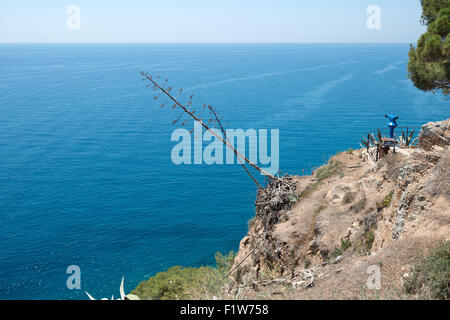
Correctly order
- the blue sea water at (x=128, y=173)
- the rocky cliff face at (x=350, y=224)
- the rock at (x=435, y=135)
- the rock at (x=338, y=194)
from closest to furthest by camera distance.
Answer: the rocky cliff face at (x=350, y=224)
the rock at (x=435, y=135)
the rock at (x=338, y=194)
the blue sea water at (x=128, y=173)

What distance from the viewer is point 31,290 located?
26203 millimetres

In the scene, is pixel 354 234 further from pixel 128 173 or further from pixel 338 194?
pixel 128 173

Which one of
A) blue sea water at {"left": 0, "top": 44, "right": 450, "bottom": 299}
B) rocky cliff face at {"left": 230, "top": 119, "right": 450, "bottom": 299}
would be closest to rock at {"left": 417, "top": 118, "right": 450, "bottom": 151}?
rocky cliff face at {"left": 230, "top": 119, "right": 450, "bottom": 299}

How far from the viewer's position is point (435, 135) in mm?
14922

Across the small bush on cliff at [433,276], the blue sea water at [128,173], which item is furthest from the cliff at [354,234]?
the blue sea water at [128,173]

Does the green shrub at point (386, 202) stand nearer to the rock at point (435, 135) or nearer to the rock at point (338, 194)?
the rock at point (338, 194)

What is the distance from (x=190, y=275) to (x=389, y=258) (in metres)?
19.8

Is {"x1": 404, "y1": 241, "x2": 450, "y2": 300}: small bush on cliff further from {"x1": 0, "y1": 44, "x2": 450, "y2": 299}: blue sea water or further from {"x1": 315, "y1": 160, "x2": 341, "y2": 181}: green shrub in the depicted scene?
{"x1": 0, "y1": 44, "x2": 450, "y2": 299}: blue sea water

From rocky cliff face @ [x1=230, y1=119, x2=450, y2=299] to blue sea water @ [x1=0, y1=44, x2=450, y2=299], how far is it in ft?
48.7

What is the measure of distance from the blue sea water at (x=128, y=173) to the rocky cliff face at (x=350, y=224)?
14847 millimetres

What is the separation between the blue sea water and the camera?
100 feet

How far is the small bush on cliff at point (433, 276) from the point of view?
648cm

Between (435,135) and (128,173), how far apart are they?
131ft
